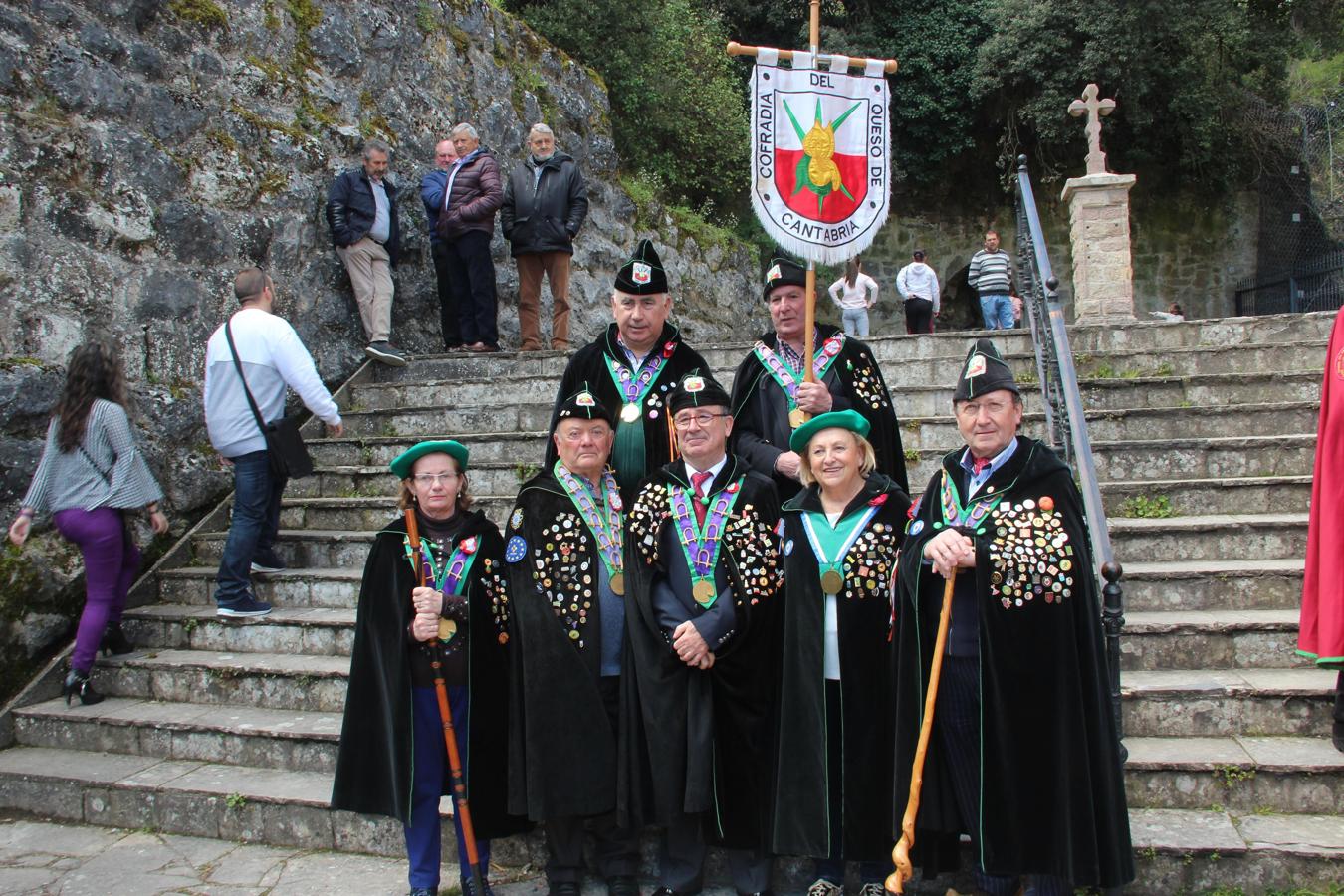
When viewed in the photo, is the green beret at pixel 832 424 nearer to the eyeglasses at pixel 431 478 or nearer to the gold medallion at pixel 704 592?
the gold medallion at pixel 704 592

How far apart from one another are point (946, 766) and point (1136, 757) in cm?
106

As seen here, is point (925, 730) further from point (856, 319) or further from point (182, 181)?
point (856, 319)

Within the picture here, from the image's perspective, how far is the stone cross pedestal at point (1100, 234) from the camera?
400 inches

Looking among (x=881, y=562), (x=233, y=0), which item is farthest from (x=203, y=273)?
(x=881, y=562)

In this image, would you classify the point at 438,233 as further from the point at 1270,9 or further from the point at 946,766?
the point at 1270,9

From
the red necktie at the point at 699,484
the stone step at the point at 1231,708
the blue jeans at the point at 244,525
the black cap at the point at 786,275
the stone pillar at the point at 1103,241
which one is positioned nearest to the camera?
the red necktie at the point at 699,484

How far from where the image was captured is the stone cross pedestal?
10.2 m

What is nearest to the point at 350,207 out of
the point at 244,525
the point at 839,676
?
the point at 244,525

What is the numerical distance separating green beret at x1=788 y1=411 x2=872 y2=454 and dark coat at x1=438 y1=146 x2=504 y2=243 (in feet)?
18.6

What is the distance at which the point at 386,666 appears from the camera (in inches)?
145

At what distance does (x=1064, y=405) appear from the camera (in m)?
5.54

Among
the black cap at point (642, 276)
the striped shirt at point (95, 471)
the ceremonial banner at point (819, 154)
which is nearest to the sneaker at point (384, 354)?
the striped shirt at point (95, 471)

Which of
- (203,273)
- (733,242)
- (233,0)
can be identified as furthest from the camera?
(733,242)

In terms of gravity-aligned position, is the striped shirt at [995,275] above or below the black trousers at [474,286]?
above
